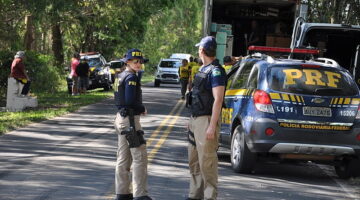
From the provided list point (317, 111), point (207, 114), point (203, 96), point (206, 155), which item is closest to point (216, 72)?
point (203, 96)

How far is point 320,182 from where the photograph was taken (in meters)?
10.7

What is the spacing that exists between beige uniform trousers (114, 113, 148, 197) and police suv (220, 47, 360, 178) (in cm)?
280

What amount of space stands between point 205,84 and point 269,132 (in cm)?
266

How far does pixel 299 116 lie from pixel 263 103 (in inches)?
21.0

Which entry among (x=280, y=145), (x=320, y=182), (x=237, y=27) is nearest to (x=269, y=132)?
(x=280, y=145)

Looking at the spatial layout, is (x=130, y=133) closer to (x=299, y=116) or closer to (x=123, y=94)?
(x=123, y=94)

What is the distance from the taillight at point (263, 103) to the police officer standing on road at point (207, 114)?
250 centimetres

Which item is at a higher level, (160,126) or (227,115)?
(227,115)

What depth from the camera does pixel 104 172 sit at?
10281mm

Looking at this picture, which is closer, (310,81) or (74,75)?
(310,81)

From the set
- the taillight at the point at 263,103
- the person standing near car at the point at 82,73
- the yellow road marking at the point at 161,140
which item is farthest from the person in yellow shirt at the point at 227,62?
the person standing near car at the point at 82,73

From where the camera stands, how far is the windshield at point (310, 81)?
34.2 ft

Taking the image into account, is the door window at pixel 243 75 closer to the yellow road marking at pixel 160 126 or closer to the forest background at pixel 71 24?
the yellow road marking at pixel 160 126

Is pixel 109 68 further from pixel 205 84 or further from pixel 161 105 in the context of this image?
pixel 205 84
